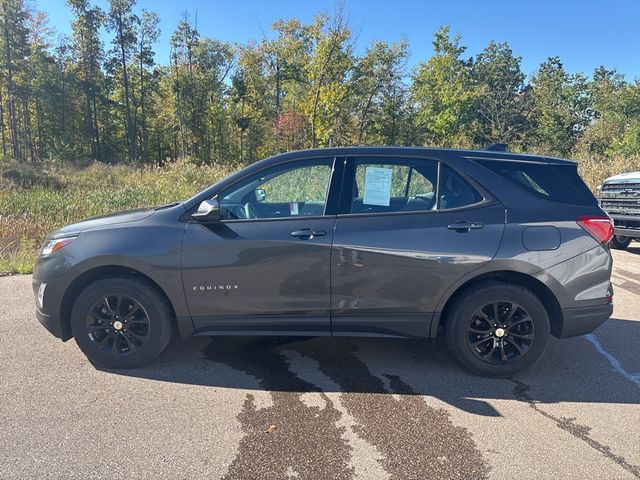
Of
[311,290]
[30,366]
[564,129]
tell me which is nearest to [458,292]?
[311,290]

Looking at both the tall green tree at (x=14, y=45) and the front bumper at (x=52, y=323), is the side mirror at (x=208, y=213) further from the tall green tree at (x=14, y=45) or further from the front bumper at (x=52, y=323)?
the tall green tree at (x=14, y=45)

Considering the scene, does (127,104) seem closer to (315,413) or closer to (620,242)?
(620,242)

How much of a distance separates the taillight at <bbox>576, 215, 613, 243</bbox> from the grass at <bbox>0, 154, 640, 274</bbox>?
7.62 metres

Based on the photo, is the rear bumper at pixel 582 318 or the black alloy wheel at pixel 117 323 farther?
the black alloy wheel at pixel 117 323

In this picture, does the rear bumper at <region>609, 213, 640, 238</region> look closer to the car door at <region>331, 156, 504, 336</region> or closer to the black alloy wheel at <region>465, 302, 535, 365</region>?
the black alloy wheel at <region>465, 302, 535, 365</region>

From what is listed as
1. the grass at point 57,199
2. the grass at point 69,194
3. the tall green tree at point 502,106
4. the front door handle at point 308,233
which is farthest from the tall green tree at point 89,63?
the front door handle at point 308,233

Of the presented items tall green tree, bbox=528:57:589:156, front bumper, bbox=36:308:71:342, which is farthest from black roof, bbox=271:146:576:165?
tall green tree, bbox=528:57:589:156

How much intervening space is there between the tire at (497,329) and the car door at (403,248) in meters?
0.24

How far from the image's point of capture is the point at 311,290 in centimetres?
360

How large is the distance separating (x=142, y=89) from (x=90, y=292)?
4987 cm

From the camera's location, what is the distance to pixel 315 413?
10.5 feet

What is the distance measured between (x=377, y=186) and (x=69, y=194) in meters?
14.2

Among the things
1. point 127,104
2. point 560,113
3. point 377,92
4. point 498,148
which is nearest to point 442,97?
point 377,92

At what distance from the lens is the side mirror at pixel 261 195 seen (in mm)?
3971
